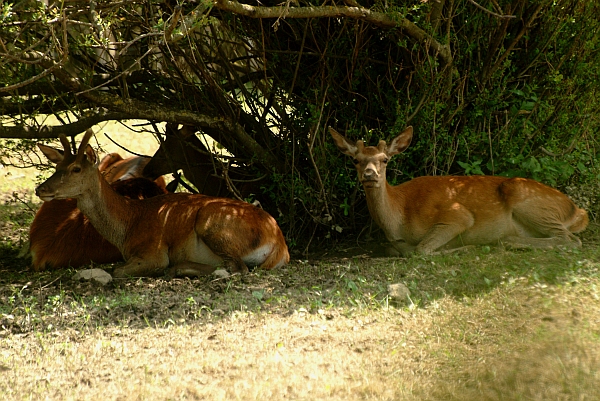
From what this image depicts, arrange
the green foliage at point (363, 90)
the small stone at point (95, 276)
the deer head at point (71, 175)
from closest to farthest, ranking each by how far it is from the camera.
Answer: the small stone at point (95, 276), the deer head at point (71, 175), the green foliage at point (363, 90)

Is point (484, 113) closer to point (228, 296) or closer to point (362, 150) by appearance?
point (362, 150)

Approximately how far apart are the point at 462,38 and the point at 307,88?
1694 millimetres

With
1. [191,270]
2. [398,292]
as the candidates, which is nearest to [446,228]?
[398,292]

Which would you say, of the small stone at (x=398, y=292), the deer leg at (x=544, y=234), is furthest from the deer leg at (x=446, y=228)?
the small stone at (x=398, y=292)

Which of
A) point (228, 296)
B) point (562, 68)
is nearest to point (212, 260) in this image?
point (228, 296)

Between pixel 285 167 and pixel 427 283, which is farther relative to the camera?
pixel 285 167

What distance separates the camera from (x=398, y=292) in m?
6.63

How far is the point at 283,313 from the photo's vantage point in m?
6.36

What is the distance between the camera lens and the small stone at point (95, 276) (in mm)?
7344

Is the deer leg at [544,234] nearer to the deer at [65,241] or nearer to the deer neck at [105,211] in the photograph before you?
the deer neck at [105,211]

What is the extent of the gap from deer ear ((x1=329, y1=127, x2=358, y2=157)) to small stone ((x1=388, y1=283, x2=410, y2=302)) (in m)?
1.85

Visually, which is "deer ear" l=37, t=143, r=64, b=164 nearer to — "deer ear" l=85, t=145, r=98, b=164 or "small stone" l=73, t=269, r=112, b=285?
"deer ear" l=85, t=145, r=98, b=164

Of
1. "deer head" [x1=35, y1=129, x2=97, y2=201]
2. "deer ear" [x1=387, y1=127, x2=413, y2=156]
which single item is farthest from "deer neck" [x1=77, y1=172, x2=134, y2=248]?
"deer ear" [x1=387, y1=127, x2=413, y2=156]

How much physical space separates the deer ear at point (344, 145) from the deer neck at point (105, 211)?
210cm
